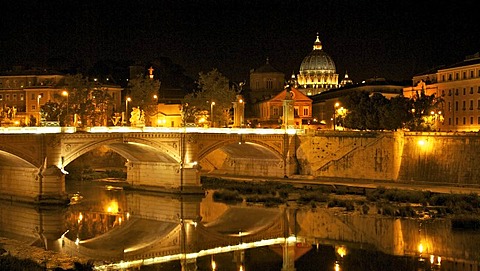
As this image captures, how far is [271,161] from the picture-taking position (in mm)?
63656

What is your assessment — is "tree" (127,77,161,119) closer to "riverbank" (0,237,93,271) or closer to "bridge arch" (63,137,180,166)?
"bridge arch" (63,137,180,166)

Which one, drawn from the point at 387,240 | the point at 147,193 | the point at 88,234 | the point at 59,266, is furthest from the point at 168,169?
the point at 59,266

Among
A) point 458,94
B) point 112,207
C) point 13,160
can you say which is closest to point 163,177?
point 112,207

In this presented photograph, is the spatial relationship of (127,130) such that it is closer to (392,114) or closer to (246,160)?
(246,160)

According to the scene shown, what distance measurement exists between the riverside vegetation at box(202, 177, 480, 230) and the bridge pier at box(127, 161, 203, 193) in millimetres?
1809

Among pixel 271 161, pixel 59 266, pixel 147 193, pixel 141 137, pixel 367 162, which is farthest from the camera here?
pixel 271 161

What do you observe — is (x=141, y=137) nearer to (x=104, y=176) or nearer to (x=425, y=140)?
(x=104, y=176)

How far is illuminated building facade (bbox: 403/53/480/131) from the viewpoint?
7225 cm

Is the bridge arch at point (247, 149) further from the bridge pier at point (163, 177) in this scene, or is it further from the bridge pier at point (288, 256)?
the bridge pier at point (288, 256)

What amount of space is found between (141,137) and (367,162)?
17466 mm

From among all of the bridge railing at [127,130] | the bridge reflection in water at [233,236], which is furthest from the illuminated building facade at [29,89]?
the bridge reflection in water at [233,236]

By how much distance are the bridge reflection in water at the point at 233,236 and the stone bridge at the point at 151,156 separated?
6.32 feet

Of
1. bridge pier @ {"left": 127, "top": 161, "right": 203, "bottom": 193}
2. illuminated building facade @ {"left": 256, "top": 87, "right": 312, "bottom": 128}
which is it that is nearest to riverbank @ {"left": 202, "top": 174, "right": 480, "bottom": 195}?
bridge pier @ {"left": 127, "top": 161, "right": 203, "bottom": 193}

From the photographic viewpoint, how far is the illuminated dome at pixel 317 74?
135m
